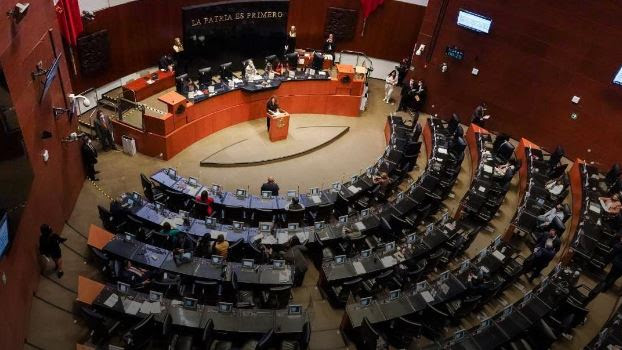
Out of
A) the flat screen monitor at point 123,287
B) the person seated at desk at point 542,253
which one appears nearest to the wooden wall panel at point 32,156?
the flat screen monitor at point 123,287

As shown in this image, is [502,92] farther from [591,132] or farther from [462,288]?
[462,288]

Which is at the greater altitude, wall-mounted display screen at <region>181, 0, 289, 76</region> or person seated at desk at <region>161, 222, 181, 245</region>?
wall-mounted display screen at <region>181, 0, 289, 76</region>

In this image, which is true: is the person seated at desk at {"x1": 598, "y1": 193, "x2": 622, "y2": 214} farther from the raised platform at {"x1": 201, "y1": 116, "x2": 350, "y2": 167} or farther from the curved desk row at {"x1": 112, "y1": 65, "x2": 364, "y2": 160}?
the curved desk row at {"x1": 112, "y1": 65, "x2": 364, "y2": 160}

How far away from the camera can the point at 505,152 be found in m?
14.4

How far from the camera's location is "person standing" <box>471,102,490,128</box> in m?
16.3

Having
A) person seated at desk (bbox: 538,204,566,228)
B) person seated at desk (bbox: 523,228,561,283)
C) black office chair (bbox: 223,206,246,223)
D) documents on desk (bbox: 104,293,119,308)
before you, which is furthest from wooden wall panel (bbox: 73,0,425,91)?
person seated at desk (bbox: 523,228,561,283)

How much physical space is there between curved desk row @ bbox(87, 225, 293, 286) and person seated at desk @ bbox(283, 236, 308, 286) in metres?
0.18

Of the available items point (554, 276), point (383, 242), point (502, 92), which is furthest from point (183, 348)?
point (502, 92)

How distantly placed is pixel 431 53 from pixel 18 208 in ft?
47.0

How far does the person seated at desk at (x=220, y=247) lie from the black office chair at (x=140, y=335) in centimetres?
216

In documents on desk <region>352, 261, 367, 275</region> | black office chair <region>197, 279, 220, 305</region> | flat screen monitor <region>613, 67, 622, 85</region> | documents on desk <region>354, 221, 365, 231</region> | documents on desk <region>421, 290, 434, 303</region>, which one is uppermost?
flat screen monitor <region>613, 67, 622, 85</region>

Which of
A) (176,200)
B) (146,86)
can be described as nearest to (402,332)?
(176,200)

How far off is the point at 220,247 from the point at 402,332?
4.15 metres

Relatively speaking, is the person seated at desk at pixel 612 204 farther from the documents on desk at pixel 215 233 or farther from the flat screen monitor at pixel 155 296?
the flat screen monitor at pixel 155 296
